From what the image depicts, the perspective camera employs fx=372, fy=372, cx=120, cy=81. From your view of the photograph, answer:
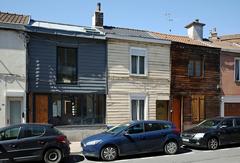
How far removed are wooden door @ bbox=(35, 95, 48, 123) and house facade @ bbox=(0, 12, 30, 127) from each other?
2.29 ft

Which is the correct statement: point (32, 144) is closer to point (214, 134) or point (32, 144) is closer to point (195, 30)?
point (214, 134)

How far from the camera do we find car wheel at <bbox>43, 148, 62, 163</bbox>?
533 inches

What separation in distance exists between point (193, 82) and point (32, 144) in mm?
13508

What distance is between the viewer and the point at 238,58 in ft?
86.9

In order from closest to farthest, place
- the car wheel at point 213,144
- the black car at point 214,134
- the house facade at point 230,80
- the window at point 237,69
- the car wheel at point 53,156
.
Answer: the car wheel at point 53,156, the black car at point 214,134, the car wheel at point 213,144, the house facade at point 230,80, the window at point 237,69

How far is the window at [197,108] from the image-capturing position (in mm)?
24109

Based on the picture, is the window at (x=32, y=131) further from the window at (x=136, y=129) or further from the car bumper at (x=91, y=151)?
the window at (x=136, y=129)

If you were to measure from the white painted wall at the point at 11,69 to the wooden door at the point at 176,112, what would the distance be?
9666 millimetres

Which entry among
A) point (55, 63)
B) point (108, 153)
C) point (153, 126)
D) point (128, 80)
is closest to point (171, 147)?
point (153, 126)

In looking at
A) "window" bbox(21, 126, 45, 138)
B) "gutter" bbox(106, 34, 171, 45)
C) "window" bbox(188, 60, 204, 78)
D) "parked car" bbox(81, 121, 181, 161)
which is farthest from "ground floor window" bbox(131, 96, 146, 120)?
"window" bbox(21, 126, 45, 138)

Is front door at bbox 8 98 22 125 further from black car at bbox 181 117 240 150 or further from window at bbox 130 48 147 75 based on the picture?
black car at bbox 181 117 240 150

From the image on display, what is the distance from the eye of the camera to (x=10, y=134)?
13.2 m

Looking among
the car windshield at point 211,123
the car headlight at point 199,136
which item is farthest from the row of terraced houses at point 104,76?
the car headlight at point 199,136

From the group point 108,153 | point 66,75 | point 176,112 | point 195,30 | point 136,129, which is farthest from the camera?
point 195,30
